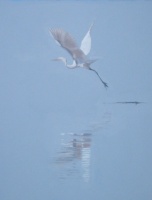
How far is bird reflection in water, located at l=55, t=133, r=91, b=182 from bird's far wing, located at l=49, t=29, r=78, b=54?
410 mm

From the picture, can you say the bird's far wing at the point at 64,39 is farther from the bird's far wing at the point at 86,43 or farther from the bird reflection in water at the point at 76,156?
the bird reflection in water at the point at 76,156

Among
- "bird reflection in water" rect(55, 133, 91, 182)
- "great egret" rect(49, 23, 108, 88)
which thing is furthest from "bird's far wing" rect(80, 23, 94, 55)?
"bird reflection in water" rect(55, 133, 91, 182)

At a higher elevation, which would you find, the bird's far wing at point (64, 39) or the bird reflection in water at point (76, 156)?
the bird's far wing at point (64, 39)

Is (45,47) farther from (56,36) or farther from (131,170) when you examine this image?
(131,170)

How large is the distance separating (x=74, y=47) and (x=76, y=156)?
0.51m

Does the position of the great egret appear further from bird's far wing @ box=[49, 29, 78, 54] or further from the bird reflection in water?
the bird reflection in water

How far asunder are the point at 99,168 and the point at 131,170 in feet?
0.50

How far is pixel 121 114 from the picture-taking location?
4.66ft

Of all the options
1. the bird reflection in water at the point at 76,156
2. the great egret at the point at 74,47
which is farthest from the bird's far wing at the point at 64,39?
the bird reflection in water at the point at 76,156

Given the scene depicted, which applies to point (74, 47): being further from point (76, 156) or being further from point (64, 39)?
point (76, 156)

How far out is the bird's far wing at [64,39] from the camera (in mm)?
1415

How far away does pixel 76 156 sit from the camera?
1415mm

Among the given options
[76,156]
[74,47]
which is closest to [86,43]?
[74,47]

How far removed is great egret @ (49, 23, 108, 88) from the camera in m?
1.42
